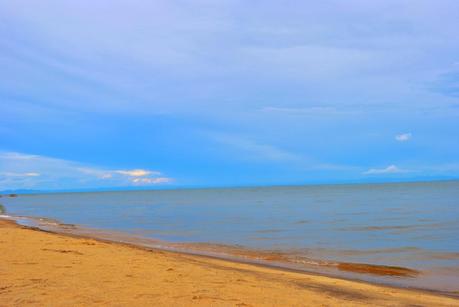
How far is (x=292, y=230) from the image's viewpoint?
27.9m

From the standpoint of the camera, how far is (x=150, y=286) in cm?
895

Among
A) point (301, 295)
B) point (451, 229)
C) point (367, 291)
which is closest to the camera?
point (301, 295)

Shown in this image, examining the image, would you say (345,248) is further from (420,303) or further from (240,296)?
(240,296)

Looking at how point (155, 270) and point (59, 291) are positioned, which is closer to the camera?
point (59, 291)

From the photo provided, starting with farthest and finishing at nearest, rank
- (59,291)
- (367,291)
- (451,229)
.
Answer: (451,229) → (367,291) → (59,291)

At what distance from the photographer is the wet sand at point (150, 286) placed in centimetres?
782

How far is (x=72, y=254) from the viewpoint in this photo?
13.4 meters

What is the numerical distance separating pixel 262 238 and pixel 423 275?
36.2 feet

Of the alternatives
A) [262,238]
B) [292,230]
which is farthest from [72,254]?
[292,230]

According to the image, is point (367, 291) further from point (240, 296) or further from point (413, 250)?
point (413, 250)

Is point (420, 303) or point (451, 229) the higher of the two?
point (451, 229)

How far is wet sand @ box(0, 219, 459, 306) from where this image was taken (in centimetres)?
782

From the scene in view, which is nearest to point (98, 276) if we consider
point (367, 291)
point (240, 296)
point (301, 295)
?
point (240, 296)

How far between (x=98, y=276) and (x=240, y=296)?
3.39m
